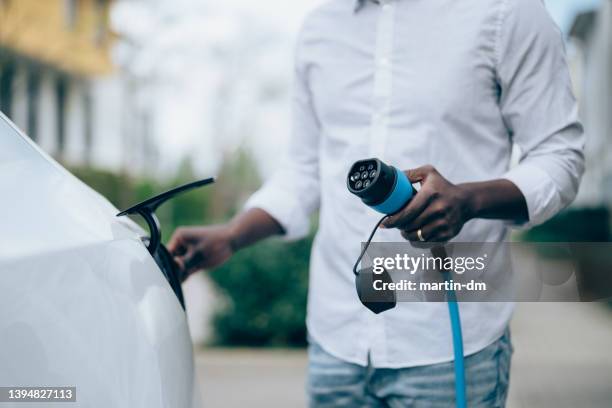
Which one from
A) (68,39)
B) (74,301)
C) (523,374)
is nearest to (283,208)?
(74,301)

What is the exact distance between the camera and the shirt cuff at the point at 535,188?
1620 mm

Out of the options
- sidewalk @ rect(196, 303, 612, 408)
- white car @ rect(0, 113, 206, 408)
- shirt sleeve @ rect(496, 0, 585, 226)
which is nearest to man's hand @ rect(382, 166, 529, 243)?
shirt sleeve @ rect(496, 0, 585, 226)

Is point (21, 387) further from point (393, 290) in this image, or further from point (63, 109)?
point (63, 109)

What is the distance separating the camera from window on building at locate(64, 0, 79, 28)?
650 inches

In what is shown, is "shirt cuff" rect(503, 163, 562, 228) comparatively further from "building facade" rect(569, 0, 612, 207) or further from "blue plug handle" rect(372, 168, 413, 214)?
"building facade" rect(569, 0, 612, 207)

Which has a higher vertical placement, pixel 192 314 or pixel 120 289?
pixel 120 289

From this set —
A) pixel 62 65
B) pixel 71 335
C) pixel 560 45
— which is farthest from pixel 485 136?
pixel 62 65

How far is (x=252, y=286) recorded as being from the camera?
6.31 m

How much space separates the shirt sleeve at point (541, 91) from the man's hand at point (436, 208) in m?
0.23

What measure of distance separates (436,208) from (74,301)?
→ 2.06 ft

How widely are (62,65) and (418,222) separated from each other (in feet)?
54.2

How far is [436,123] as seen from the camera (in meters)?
1.74

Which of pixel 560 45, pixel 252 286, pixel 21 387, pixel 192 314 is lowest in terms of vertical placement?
pixel 192 314

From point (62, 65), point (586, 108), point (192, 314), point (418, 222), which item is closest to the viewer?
point (418, 222)
